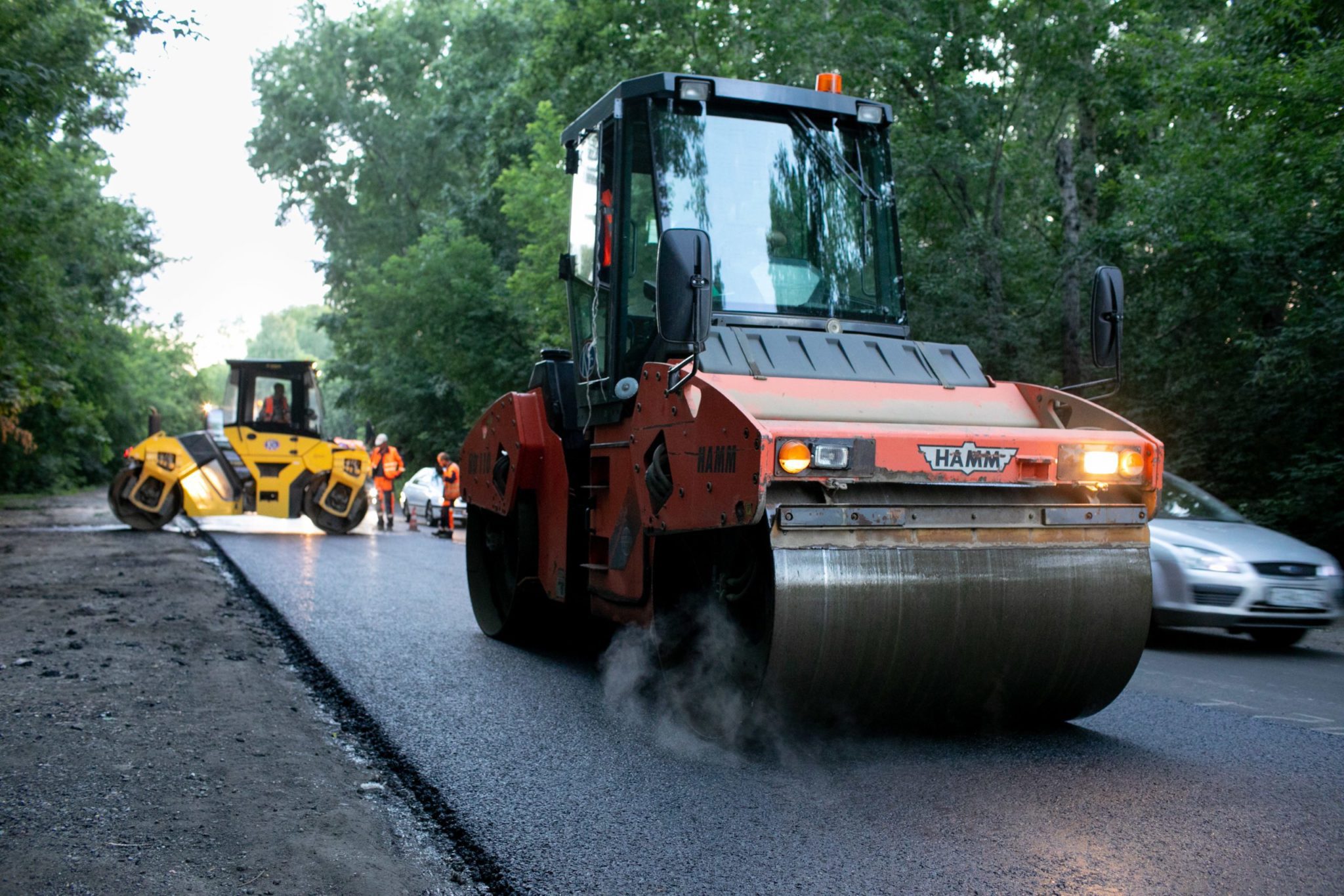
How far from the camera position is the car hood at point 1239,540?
9.34m

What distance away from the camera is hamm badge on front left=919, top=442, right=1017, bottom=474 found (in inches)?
192

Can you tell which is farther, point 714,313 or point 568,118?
point 568,118

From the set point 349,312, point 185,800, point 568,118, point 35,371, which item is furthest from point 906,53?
point 349,312

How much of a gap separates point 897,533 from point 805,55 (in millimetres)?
18146

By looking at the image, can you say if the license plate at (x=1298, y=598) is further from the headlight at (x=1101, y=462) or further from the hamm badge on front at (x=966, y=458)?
the hamm badge on front at (x=966, y=458)

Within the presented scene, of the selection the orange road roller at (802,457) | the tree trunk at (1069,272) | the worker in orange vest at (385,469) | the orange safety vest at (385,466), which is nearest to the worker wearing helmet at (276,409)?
the worker in orange vest at (385,469)

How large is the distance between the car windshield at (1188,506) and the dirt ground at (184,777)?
22.5ft

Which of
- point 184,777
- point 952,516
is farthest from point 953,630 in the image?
point 184,777

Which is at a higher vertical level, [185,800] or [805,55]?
[805,55]

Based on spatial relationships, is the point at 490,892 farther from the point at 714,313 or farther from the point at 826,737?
the point at 714,313

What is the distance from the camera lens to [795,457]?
4688mm

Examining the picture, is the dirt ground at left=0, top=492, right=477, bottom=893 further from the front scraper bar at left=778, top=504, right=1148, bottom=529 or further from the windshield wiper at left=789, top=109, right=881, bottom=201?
the windshield wiper at left=789, top=109, right=881, bottom=201

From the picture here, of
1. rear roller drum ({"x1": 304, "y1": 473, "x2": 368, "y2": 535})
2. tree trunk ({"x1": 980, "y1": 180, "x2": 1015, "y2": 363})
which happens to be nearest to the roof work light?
tree trunk ({"x1": 980, "y1": 180, "x2": 1015, "y2": 363})

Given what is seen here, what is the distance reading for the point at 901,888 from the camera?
359 cm
